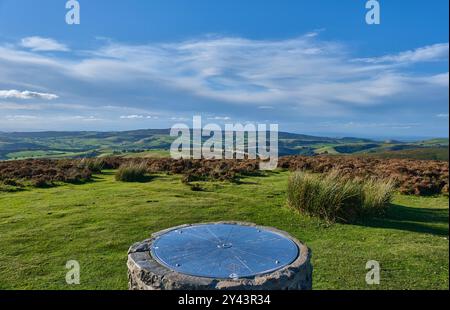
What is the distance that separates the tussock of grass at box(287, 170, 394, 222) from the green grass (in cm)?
38

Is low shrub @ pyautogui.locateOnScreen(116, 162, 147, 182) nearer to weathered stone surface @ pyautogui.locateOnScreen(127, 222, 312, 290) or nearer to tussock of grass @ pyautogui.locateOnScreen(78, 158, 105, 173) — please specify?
tussock of grass @ pyautogui.locateOnScreen(78, 158, 105, 173)

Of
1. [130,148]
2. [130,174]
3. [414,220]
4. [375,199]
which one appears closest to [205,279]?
[375,199]

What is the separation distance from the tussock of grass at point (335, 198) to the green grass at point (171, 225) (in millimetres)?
385

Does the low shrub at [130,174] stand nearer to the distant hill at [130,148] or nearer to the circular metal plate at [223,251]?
the circular metal plate at [223,251]

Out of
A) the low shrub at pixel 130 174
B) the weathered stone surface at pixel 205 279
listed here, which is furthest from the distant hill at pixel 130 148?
the weathered stone surface at pixel 205 279

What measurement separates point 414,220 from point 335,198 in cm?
269

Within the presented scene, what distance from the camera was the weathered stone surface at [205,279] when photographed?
4.67 metres

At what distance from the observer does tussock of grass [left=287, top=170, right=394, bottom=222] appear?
34.2ft

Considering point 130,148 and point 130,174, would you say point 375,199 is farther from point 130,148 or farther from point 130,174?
point 130,148

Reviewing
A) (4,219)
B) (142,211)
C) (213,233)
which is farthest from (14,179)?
(213,233)

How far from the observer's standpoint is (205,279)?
473 cm
